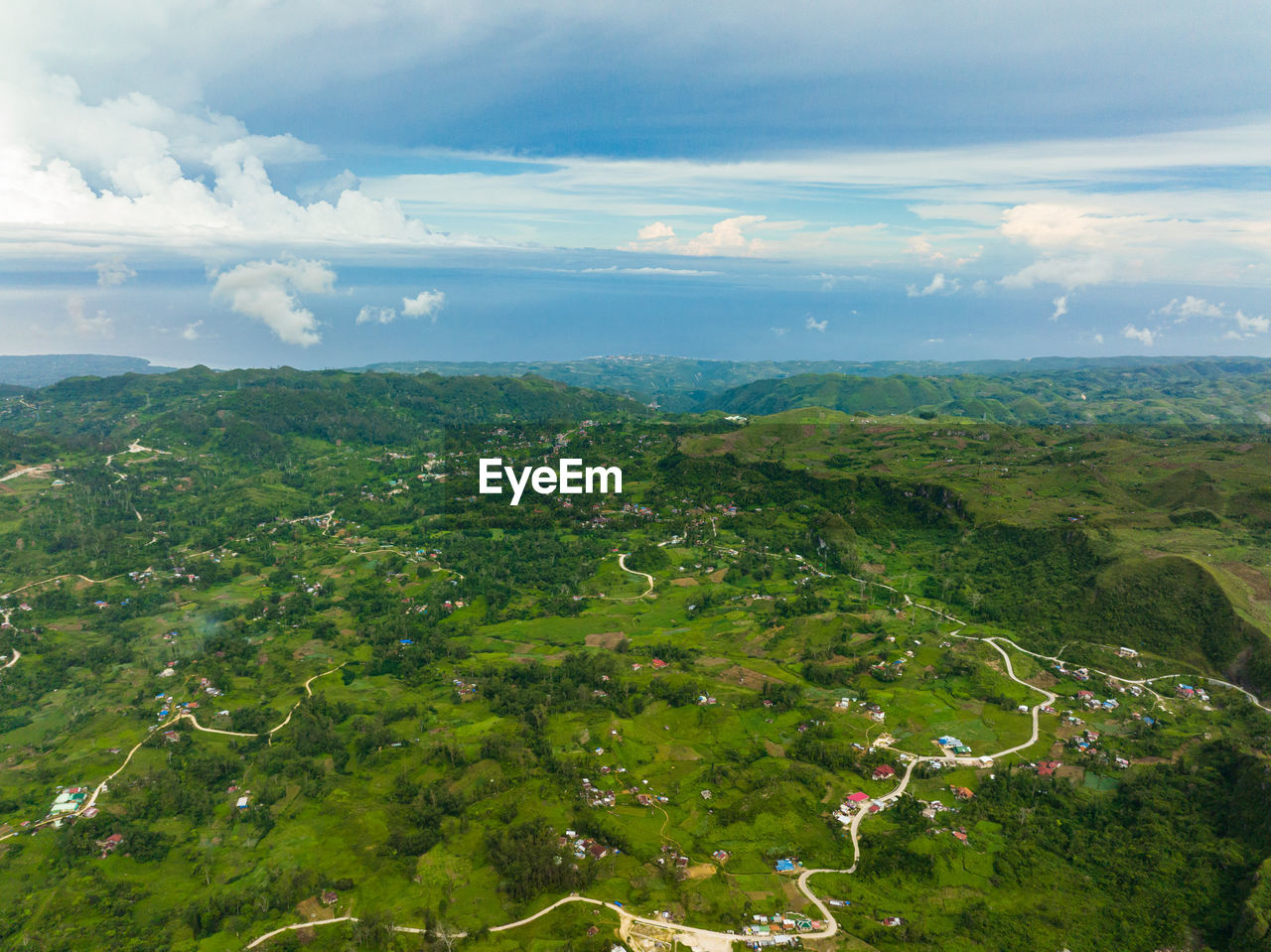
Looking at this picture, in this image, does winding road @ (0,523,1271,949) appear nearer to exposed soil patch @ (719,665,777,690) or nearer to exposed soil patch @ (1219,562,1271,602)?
exposed soil patch @ (1219,562,1271,602)

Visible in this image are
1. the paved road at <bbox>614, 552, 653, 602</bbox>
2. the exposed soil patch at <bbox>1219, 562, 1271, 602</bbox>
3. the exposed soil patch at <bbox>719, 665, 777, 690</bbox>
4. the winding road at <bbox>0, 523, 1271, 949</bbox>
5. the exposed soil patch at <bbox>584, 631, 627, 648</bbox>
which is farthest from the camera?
the paved road at <bbox>614, 552, 653, 602</bbox>

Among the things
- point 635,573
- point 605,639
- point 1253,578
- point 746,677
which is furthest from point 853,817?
point 1253,578

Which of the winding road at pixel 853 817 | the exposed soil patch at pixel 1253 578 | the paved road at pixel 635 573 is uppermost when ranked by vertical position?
the exposed soil patch at pixel 1253 578

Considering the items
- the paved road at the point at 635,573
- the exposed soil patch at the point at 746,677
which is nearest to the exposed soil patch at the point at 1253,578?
the exposed soil patch at the point at 746,677

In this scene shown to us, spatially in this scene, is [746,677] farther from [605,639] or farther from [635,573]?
[635,573]

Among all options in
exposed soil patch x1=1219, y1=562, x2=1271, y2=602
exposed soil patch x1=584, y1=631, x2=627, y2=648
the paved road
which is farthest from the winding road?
the paved road

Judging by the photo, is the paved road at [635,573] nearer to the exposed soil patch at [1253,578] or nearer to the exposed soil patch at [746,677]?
the exposed soil patch at [746,677]

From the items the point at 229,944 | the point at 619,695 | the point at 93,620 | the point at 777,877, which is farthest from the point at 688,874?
the point at 93,620

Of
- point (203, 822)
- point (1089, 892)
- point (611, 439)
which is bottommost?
point (203, 822)

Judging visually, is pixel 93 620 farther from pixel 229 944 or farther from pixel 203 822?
pixel 229 944

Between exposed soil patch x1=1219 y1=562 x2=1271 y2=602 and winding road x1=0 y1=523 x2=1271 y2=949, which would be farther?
exposed soil patch x1=1219 y1=562 x2=1271 y2=602

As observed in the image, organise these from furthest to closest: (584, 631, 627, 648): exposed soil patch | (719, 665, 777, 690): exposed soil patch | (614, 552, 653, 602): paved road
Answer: (614, 552, 653, 602): paved road, (584, 631, 627, 648): exposed soil patch, (719, 665, 777, 690): exposed soil patch
